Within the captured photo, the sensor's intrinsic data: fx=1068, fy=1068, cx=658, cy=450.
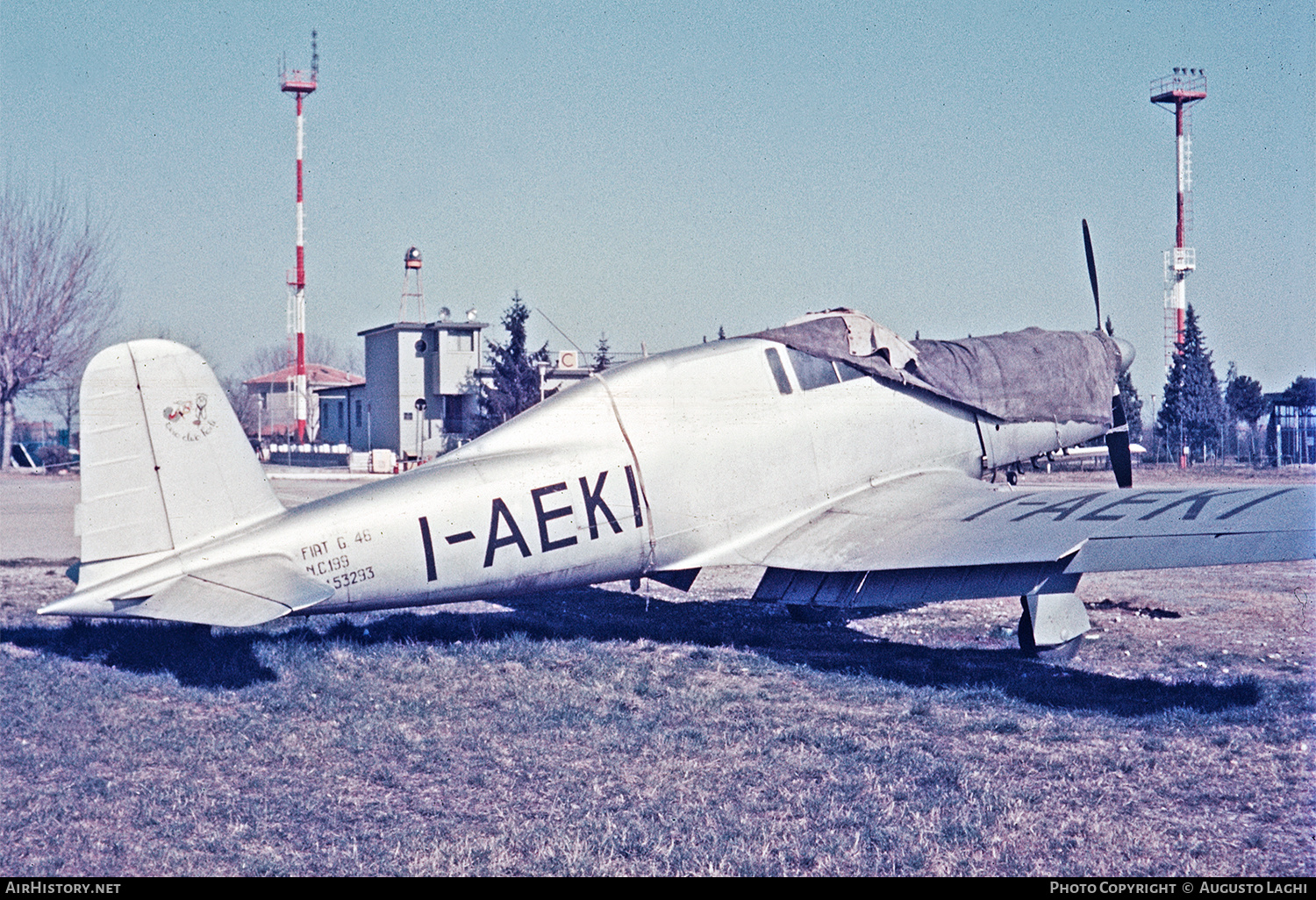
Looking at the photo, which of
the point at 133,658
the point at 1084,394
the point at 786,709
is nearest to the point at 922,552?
the point at 786,709

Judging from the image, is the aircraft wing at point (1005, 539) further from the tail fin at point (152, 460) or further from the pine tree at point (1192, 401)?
the pine tree at point (1192, 401)

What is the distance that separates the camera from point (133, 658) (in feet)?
26.5

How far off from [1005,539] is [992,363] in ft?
9.96

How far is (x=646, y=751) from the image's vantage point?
618cm

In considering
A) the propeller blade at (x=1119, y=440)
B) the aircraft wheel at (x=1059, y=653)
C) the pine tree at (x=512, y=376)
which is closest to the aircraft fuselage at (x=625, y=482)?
the aircraft wheel at (x=1059, y=653)

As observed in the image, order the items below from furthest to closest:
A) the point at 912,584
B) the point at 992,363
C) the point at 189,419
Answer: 1. the point at 992,363
2. the point at 912,584
3. the point at 189,419

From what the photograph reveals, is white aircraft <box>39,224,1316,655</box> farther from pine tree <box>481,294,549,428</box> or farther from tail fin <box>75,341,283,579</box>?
pine tree <box>481,294,549,428</box>

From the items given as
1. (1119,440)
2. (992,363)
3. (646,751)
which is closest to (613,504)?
(646,751)

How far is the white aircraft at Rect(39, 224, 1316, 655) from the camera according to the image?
709 cm

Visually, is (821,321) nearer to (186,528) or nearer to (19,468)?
(186,528)

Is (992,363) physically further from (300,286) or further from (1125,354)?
(300,286)

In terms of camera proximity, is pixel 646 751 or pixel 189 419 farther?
pixel 189 419

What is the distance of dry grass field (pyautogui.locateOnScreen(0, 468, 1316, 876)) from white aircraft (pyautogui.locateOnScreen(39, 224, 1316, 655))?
0.69 meters

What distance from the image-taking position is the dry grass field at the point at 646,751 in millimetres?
4648
